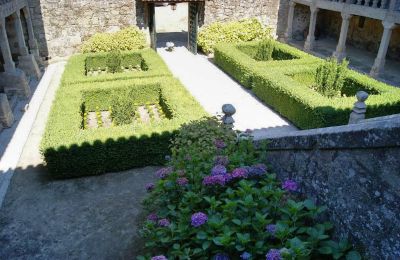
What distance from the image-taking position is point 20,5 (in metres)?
13.0

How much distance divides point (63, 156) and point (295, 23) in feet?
51.8

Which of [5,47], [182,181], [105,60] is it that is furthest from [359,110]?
[5,47]

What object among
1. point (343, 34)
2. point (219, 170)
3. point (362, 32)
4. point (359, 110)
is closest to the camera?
point (219, 170)

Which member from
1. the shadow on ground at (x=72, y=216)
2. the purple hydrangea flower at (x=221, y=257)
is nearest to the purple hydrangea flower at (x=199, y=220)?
the purple hydrangea flower at (x=221, y=257)

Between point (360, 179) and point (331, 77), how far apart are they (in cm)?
891

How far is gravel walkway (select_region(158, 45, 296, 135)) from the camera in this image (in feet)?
32.8

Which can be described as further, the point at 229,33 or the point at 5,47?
the point at 229,33

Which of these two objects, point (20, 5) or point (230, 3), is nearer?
point (20, 5)

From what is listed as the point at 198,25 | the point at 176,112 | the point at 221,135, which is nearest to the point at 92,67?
the point at 198,25

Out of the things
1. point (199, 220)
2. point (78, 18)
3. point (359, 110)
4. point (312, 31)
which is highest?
point (78, 18)

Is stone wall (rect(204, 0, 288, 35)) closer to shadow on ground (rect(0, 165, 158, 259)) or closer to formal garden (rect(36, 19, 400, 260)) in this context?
formal garden (rect(36, 19, 400, 260))

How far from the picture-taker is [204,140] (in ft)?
18.3

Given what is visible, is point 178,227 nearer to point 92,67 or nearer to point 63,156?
point 63,156

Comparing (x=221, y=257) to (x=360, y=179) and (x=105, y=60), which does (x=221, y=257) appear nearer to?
(x=360, y=179)
